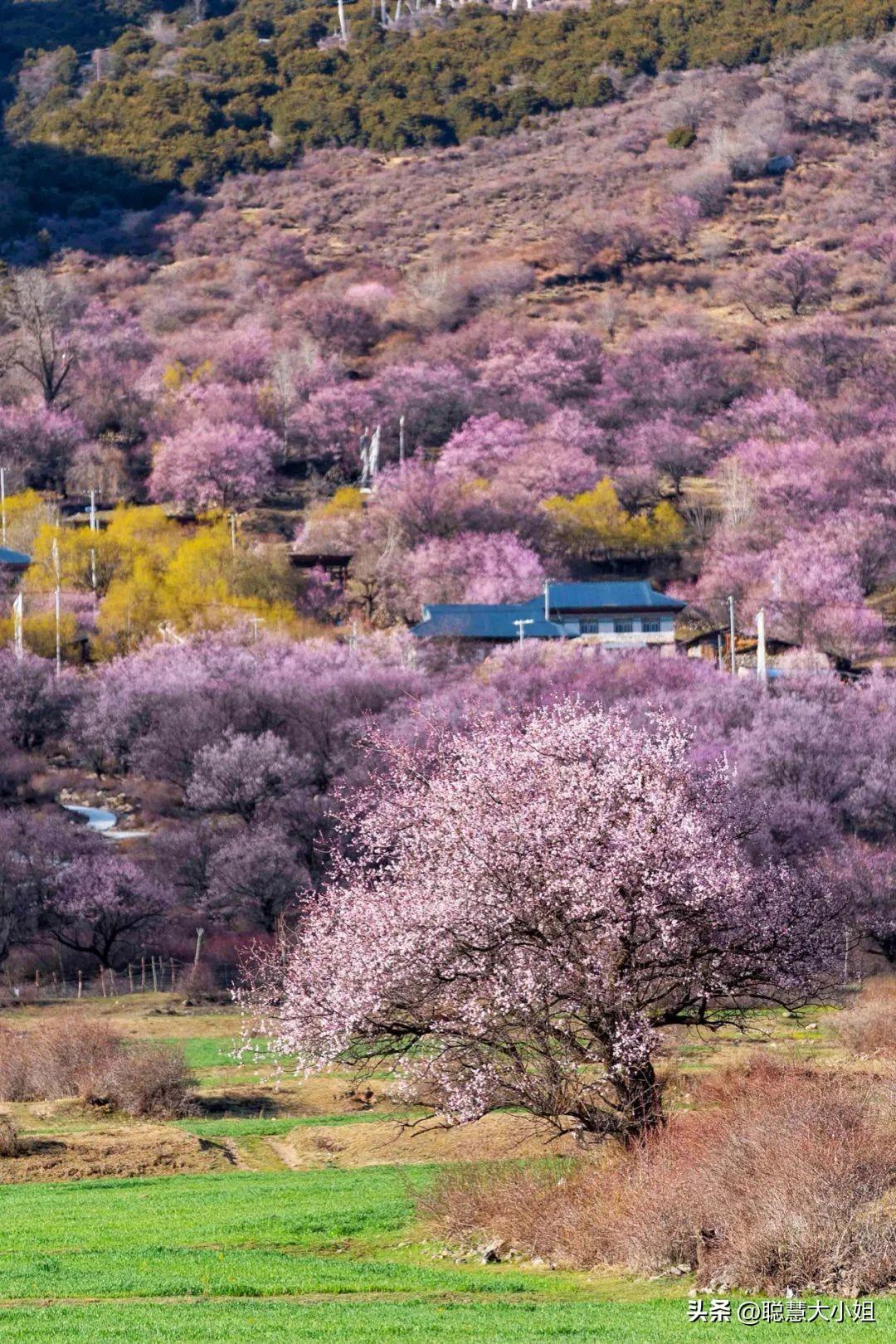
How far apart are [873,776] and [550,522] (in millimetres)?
40435

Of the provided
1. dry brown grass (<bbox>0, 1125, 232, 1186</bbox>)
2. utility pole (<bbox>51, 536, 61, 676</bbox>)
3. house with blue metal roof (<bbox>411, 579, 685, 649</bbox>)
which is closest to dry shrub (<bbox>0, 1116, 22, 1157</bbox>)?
dry brown grass (<bbox>0, 1125, 232, 1186</bbox>)

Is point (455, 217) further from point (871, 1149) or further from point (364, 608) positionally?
point (871, 1149)

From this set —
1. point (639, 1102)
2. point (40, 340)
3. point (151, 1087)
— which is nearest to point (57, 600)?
point (151, 1087)

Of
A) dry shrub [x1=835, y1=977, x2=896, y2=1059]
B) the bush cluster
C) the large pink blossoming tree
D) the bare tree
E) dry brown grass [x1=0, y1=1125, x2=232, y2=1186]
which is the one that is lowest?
dry shrub [x1=835, y1=977, x2=896, y2=1059]

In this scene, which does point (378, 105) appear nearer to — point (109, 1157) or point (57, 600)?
point (57, 600)

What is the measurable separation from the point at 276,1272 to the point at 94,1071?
13089 mm

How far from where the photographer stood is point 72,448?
108 meters


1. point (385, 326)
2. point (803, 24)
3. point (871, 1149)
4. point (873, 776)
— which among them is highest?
point (803, 24)

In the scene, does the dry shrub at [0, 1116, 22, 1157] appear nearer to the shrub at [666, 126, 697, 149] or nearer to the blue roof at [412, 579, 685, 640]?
the blue roof at [412, 579, 685, 640]

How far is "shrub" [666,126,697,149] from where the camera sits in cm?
17146

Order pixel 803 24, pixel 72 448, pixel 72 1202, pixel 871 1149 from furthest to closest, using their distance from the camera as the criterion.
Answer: pixel 803 24
pixel 72 448
pixel 72 1202
pixel 871 1149

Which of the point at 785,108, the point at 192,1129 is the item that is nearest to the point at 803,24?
the point at 785,108

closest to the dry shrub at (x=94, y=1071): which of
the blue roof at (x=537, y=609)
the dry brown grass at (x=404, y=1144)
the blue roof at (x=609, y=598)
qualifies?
the dry brown grass at (x=404, y=1144)

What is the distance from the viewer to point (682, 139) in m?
172
